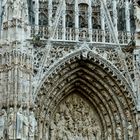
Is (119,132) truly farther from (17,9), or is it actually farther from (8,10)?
(8,10)

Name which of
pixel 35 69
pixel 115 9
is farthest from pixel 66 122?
pixel 115 9

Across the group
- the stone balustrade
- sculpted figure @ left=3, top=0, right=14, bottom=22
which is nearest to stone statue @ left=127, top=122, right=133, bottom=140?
the stone balustrade

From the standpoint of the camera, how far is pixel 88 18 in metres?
17.4

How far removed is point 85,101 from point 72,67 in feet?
5.26

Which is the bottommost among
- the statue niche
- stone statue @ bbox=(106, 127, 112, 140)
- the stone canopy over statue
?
stone statue @ bbox=(106, 127, 112, 140)

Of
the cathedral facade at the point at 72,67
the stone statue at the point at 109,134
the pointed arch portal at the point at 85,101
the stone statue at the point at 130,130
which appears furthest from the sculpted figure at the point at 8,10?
the stone statue at the point at 130,130

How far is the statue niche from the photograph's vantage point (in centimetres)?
1711

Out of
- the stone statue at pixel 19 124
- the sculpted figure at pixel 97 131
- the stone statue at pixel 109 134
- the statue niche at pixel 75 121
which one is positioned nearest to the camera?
the stone statue at pixel 19 124

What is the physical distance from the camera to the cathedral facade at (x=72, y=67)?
51.8 feet

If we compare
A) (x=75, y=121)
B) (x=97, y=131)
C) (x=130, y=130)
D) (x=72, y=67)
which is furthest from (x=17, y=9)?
(x=130, y=130)

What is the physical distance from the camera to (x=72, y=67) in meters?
16.9

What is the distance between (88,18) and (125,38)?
1.55 m

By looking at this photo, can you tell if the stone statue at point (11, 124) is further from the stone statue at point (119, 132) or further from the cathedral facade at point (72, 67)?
the stone statue at point (119, 132)

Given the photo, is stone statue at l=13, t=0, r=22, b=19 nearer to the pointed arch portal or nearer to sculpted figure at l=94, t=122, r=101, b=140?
the pointed arch portal
